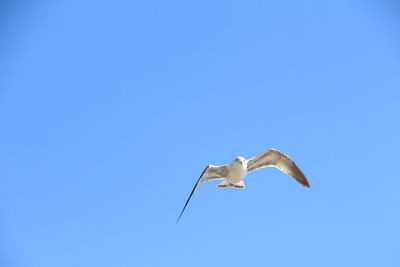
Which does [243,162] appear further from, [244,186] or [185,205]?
[185,205]

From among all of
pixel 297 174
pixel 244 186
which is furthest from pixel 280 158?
pixel 244 186

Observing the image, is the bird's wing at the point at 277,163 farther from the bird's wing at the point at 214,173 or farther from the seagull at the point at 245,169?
the bird's wing at the point at 214,173

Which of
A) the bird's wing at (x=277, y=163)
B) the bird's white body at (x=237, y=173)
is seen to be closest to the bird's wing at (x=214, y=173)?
the bird's white body at (x=237, y=173)

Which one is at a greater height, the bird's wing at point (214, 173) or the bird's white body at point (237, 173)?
the bird's wing at point (214, 173)

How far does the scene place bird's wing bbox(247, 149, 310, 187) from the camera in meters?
12.2

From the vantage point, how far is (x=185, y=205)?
11008mm

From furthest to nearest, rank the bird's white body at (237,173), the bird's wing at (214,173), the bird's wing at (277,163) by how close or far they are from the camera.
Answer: the bird's wing at (214,173), the bird's wing at (277,163), the bird's white body at (237,173)

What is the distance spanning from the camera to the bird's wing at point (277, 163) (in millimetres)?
12161

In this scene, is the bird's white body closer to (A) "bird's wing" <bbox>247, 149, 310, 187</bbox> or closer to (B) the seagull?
(B) the seagull

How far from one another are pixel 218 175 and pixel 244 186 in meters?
0.95

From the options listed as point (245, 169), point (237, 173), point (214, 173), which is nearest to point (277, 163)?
point (245, 169)

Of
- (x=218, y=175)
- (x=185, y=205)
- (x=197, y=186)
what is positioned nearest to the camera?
(x=185, y=205)

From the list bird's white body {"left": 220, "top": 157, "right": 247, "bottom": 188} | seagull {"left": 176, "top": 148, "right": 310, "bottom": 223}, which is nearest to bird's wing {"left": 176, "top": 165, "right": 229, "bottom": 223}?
seagull {"left": 176, "top": 148, "right": 310, "bottom": 223}

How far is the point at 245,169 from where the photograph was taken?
1229 cm
